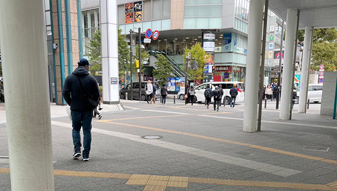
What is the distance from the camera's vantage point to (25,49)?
8.01ft

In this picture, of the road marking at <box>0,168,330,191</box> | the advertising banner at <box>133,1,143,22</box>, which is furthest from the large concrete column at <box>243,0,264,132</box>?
the advertising banner at <box>133,1,143,22</box>

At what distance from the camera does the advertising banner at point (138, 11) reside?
130ft

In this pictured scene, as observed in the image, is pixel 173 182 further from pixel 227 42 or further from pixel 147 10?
pixel 147 10

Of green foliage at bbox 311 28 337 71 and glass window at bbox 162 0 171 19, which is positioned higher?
glass window at bbox 162 0 171 19

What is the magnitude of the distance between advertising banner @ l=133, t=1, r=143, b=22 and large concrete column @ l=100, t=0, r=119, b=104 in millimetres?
23969

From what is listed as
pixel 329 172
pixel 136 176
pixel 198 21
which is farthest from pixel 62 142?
pixel 198 21

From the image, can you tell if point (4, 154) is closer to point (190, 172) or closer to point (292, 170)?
point (190, 172)

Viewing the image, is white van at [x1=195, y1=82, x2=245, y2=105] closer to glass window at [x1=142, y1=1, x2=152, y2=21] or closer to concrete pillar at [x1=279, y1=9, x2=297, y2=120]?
concrete pillar at [x1=279, y1=9, x2=297, y2=120]

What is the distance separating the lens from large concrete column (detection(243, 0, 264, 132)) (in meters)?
7.90

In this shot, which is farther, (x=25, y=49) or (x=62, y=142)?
(x=62, y=142)

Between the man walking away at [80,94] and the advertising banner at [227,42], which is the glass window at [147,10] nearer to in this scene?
the advertising banner at [227,42]

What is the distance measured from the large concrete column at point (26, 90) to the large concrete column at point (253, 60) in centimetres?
671

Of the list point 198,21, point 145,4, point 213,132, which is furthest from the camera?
point 145,4

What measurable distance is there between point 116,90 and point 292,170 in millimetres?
13470
